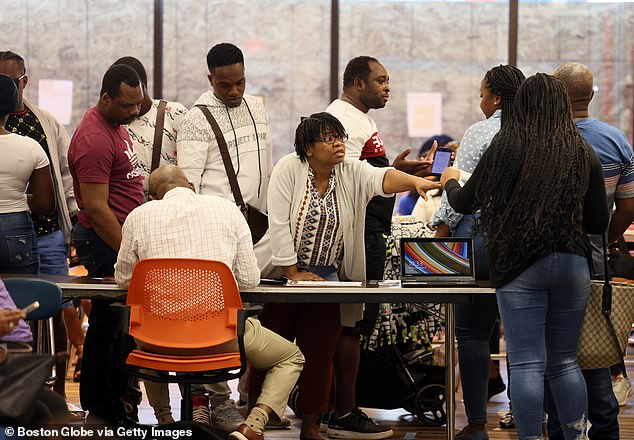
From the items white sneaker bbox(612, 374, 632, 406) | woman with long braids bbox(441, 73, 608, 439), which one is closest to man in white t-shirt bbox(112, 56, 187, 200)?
woman with long braids bbox(441, 73, 608, 439)

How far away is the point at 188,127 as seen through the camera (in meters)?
5.07

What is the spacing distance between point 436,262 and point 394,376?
119 centimetres

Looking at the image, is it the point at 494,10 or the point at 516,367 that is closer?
the point at 516,367

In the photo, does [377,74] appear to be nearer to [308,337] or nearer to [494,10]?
[308,337]

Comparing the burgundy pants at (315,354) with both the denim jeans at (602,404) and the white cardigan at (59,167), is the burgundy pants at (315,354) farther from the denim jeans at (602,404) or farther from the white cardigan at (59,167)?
the white cardigan at (59,167)

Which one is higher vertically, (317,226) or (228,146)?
(228,146)

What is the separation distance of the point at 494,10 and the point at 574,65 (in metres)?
5.33

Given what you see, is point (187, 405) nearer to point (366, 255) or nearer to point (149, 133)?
point (366, 255)

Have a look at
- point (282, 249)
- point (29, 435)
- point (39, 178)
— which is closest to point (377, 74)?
point (282, 249)

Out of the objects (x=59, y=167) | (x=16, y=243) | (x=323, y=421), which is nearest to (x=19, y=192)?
(x=16, y=243)

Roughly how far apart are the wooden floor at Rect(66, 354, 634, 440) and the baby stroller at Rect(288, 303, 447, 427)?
3.8 inches

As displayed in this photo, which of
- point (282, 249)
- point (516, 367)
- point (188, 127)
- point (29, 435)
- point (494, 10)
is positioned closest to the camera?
point (29, 435)

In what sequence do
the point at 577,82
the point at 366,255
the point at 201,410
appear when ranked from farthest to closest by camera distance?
the point at 366,255 → the point at 201,410 → the point at 577,82

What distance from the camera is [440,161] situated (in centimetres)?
463
